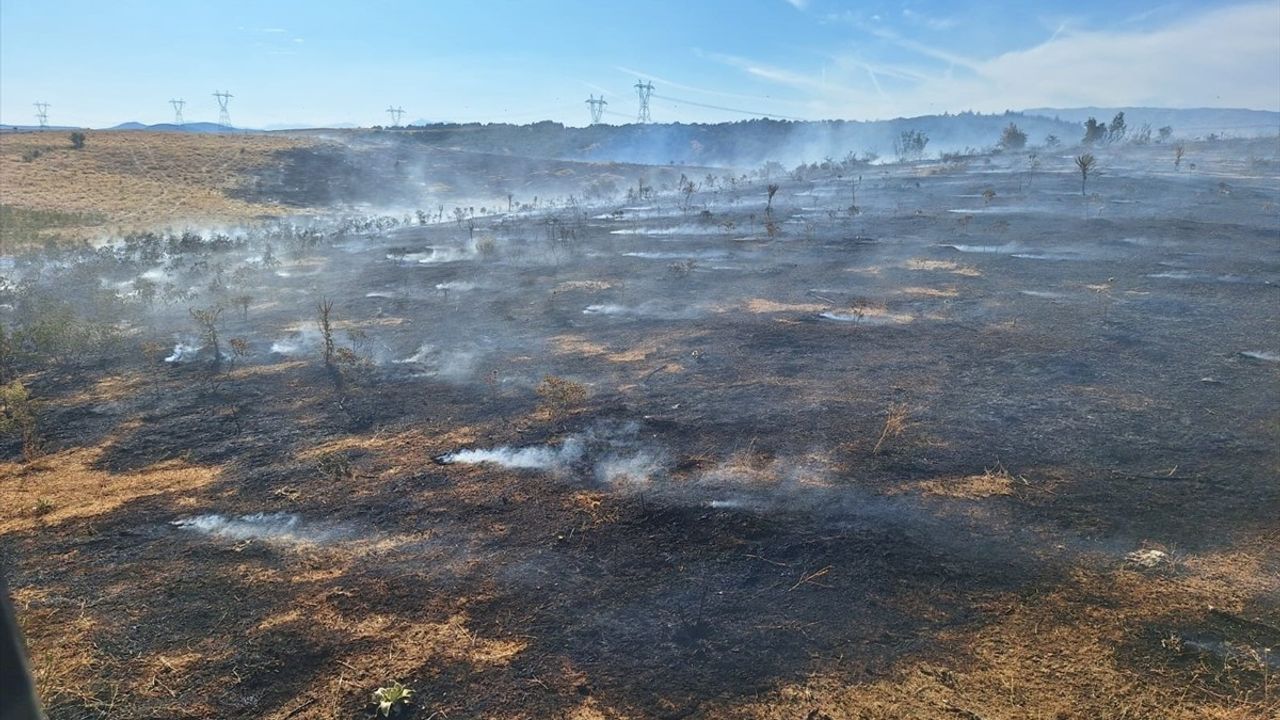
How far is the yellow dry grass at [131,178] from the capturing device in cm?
3294

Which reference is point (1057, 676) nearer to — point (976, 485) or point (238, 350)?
point (976, 485)

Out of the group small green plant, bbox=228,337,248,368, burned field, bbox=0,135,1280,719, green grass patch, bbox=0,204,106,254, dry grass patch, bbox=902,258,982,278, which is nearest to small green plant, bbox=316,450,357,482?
burned field, bbox=0,135,1280,719

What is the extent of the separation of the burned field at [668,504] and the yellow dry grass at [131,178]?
22105 millimetres

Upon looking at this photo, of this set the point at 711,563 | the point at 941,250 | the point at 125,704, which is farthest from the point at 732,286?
the point at 125,704

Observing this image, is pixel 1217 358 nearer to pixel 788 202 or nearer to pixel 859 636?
pixel 859 636

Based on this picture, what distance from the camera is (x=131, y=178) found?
39.6 m

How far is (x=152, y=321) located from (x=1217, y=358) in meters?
20.7

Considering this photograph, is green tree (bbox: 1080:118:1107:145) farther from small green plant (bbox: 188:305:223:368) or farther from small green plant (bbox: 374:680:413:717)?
small green plant (bbox: 374:680:413:717)

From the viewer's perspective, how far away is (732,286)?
657 inches

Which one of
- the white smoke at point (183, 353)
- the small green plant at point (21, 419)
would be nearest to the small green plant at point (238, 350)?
the white smoke at point (183, 353)

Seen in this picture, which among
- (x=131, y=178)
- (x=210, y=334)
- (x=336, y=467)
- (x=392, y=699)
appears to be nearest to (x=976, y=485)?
(x=392, y=699)

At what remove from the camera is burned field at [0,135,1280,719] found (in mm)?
4398

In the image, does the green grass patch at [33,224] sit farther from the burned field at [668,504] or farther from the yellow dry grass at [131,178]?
the burned field at [668,504]

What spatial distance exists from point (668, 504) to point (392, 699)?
3131 mm
